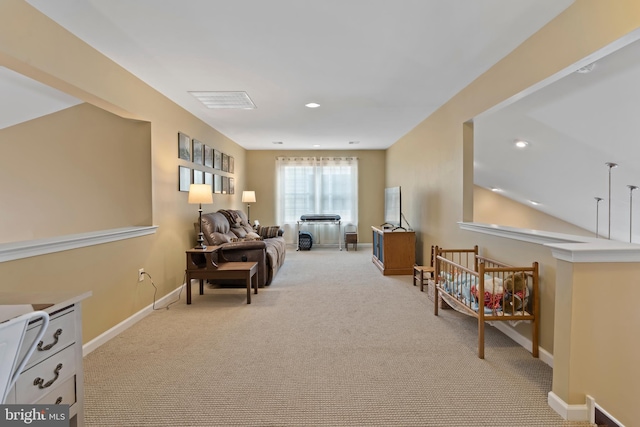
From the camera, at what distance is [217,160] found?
5727mm

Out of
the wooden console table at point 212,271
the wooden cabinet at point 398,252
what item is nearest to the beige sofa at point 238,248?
the wooden console table at point 212,271

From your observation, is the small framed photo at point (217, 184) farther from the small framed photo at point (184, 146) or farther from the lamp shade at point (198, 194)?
the lamp shade at point (198, 194)

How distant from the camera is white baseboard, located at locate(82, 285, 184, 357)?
8.31 feet

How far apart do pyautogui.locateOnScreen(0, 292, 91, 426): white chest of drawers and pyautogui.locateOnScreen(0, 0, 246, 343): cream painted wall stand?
95 cm

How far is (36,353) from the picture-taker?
121 cm

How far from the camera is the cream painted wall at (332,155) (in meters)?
8.01

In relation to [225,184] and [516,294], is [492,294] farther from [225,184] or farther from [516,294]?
[225,184]

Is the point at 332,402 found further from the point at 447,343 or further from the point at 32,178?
the point at 32,178

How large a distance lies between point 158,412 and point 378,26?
290cm

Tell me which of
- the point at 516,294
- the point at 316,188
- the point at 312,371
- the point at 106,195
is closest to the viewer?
the point at 312,371

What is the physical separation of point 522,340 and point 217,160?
16.9ft

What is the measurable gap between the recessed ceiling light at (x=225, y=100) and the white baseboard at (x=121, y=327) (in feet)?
8.10

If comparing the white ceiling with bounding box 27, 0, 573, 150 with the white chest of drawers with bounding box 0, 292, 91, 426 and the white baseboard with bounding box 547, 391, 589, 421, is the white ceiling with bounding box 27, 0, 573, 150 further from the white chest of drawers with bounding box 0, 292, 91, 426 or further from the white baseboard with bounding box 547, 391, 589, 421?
the white baseboard with bounding box 547, 391, 589, 421

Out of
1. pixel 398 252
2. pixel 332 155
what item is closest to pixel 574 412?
pixel 398 252
